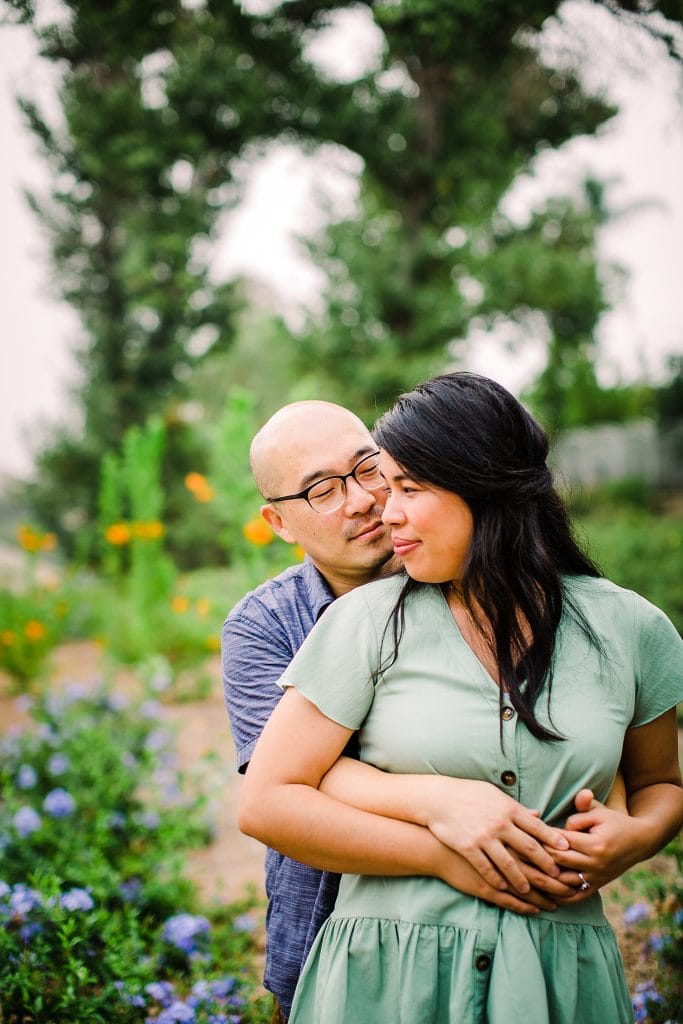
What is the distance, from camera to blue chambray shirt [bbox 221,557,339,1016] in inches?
64.6

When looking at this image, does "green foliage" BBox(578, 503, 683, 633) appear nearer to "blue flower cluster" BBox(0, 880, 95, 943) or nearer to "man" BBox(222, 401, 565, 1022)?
"man" BBox(222, 401, 565, 1022)

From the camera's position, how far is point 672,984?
83.4 inches

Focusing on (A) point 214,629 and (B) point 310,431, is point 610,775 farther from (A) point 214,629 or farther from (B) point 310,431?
(A) point 214,629

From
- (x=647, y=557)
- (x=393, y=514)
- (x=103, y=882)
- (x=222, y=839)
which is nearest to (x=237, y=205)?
(x=647, y=557)

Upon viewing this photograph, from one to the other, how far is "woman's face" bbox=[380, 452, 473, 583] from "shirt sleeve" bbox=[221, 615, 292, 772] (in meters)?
0.41

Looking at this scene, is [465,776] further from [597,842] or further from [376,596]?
[376,596]

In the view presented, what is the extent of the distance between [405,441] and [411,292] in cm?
1119

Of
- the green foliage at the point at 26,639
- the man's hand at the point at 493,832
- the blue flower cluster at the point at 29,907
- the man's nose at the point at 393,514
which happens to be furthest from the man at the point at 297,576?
the green foliage at the point at 26,639

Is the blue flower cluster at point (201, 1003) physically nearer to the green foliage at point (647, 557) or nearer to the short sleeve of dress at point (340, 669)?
the short sleeve of dress at point (340, 669)

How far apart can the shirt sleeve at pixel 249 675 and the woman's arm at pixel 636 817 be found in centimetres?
65

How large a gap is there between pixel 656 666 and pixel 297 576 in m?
0.85

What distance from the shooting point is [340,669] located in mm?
1402

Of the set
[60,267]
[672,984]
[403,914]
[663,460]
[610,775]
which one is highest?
[60,267]

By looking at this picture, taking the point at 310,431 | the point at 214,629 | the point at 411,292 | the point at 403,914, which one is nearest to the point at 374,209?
the point at 411,292
